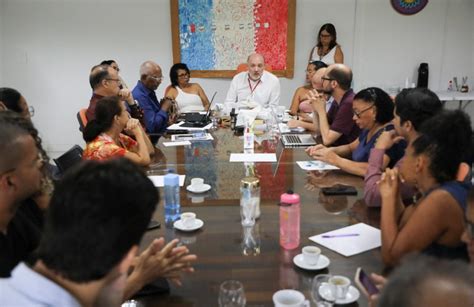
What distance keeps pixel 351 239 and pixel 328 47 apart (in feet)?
14.1

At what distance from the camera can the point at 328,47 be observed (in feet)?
18.0

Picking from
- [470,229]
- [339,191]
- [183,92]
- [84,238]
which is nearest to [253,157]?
[339,191]

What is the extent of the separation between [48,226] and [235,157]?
2011mm

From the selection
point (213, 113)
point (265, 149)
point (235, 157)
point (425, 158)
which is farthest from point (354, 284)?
point (213, 113)

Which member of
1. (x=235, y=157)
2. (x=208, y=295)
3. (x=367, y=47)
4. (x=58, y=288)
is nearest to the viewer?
(x=58, y=288)

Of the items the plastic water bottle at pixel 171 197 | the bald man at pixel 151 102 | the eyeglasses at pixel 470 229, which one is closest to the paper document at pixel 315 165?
the plastic water bottle at pixel 171 197

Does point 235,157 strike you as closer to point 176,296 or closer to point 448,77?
point 176,296

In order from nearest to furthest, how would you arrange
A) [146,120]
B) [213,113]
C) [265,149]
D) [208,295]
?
[208,295], [265,149], [146,120], [213,113]

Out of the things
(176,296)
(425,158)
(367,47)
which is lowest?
(176,296)

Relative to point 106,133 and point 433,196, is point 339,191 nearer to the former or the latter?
point 433,196

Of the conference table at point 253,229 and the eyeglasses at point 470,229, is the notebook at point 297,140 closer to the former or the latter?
the conference table at point 253,229

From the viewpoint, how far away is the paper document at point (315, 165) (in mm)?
2523

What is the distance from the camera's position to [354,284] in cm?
129

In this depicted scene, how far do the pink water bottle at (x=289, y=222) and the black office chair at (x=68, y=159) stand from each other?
1335 mm
